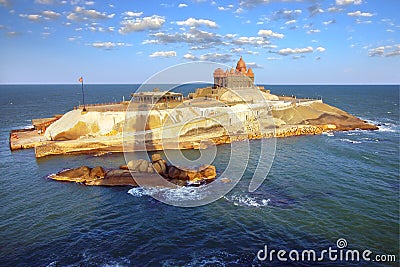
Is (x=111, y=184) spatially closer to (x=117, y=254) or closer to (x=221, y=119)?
(x=117, y=254)

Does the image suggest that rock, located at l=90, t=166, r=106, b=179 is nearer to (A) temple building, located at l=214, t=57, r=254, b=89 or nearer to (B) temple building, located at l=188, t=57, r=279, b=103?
(B) temple building, located at l=188, t=57, r=279, b=103

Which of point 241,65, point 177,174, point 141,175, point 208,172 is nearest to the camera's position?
point 141,175

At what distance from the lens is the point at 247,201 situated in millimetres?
30047

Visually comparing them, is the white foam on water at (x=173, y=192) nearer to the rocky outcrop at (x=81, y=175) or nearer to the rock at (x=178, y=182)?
the rock at (x=178, y=182)

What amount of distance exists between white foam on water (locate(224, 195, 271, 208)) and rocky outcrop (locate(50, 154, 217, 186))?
5.74 m

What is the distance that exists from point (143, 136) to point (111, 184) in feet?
60.0

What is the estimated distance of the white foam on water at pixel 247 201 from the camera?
2934 cm

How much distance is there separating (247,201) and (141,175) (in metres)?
13.6

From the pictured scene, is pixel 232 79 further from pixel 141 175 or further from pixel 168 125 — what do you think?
pixel 141 175

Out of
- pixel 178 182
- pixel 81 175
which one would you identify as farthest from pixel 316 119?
pixel 81 175

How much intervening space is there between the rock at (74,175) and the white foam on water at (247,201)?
18.0 m

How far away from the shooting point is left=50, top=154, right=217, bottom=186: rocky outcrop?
116 feet

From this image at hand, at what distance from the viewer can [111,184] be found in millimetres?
34906

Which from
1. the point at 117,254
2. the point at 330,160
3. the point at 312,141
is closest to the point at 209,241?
the point at 117,254
